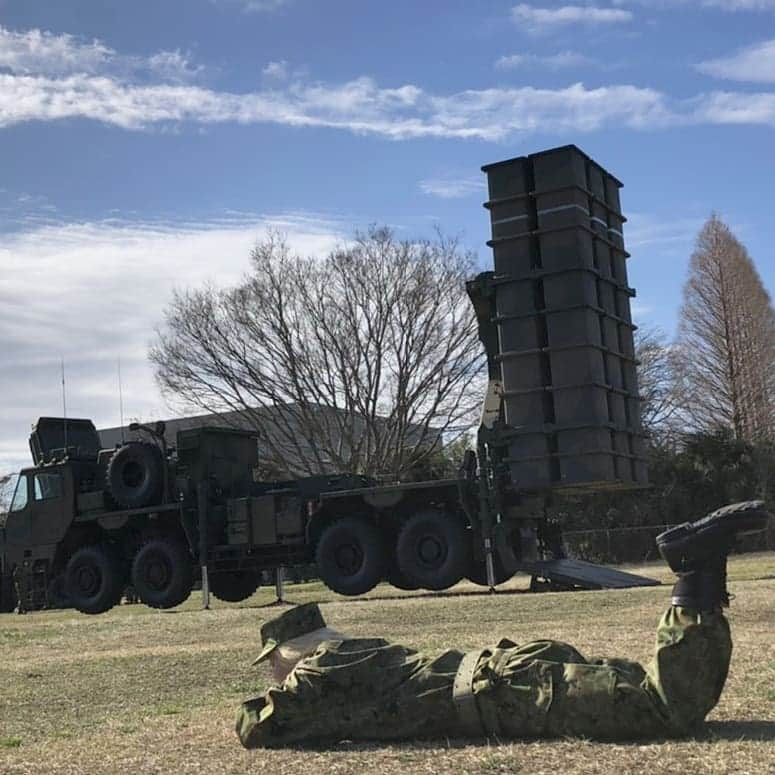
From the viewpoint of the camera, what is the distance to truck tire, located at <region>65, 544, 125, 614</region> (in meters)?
20.2

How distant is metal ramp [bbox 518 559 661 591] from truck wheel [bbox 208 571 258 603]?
5808 millimetres

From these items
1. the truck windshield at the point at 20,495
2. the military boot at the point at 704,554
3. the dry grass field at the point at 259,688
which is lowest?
the dry grass field at the point at 259,688

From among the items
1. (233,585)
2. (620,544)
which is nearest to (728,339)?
(620,544)

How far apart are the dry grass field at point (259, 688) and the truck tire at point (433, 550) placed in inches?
15.2

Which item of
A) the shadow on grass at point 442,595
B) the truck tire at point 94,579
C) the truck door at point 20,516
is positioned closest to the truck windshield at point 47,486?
the truck door at point 20,516

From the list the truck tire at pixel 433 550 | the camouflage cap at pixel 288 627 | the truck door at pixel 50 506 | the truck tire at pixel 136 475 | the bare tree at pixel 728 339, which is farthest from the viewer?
the bare tree at pixel 728 339

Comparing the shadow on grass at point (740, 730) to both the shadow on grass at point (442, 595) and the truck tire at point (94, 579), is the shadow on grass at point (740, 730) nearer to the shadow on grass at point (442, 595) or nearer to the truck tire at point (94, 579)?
the shadow on grass at point (442, 595)

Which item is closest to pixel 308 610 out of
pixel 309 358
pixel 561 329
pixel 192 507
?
pixel 561 329

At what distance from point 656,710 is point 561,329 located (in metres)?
10.9

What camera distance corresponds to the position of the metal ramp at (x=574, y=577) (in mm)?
16656

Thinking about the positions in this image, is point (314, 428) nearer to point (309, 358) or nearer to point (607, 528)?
point (309, 358)

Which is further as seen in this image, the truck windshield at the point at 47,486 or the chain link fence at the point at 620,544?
the chain link fence at the point at 620,544

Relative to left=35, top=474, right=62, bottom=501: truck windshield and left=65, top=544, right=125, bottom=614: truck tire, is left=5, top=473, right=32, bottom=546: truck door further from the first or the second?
left=65, top=544, right=125, bottom=614: truck tire

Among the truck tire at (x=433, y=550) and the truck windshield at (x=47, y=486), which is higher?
the truck windshield at (x=47, y=486)
